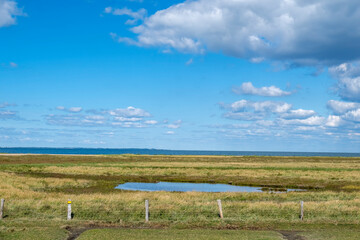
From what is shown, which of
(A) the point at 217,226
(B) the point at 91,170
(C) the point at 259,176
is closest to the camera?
(A) the point at 217,226

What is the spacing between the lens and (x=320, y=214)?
26.9 meters

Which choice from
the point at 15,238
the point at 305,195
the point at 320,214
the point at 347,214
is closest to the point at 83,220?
the point at 15,238

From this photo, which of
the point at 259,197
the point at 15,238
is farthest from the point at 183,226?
the point at 259,197

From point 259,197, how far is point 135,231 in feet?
66.0

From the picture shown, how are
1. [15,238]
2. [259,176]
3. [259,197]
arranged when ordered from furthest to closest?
1. [259,176]
2. [259,197]
3. [15,238]

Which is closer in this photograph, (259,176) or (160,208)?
(160,208)

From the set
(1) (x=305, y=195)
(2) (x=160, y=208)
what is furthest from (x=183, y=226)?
(1) (x=305, y=195)

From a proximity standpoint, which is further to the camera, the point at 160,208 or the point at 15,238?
the point at 160,208

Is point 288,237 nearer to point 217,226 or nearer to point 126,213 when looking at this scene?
point 217,226

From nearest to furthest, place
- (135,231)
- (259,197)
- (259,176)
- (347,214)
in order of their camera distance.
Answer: (135,231) < (347,214) < (259,197) < (259,176)

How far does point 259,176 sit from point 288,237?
4612cm

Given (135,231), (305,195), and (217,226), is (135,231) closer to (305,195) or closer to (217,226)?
(217,226)

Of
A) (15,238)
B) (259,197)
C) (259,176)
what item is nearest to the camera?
(15,238)

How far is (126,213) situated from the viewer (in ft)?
89.0
